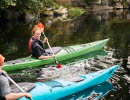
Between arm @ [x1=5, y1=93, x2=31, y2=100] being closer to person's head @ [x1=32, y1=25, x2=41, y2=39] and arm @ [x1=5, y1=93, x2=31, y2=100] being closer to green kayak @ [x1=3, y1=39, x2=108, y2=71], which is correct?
green kayak @ [x1=3, y1=39, x2=108, y2=71]

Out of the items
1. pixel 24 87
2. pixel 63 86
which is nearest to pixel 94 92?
pixel 63 86

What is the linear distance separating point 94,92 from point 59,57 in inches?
125

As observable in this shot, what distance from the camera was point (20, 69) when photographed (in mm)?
7859

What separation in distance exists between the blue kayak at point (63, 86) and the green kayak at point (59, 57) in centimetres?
242

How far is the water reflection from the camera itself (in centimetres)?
558

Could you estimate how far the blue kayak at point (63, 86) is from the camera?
5082mm

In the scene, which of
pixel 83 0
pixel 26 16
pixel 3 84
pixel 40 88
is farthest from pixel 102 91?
pixel 83 0

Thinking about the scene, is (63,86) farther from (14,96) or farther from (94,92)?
(14,96)

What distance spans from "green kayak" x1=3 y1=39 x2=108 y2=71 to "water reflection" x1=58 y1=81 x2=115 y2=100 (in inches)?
103

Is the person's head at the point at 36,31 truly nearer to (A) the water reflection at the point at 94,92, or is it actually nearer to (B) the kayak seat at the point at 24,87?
(A) the water reflection at the point at 94,92

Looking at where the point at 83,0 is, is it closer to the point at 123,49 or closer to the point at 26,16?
the point at 26,16

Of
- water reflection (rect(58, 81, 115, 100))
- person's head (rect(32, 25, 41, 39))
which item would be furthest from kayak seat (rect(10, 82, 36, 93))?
person's head (rect(32, 25, 41, 39))

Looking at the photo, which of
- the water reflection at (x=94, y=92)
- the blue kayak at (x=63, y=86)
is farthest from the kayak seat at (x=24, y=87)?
the water reflection at (x=94, y=92)

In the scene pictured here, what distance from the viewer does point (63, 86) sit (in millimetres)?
5469
